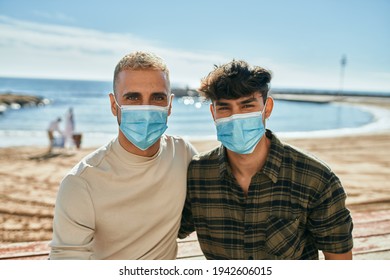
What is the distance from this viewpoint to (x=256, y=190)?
7.36 ft

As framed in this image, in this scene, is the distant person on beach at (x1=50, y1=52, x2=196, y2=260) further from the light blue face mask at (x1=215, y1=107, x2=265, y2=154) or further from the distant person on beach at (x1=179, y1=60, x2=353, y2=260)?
the light blue face mask at (x1=215, y1=107, x2=265, y2=154)

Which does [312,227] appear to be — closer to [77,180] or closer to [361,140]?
[77,180]

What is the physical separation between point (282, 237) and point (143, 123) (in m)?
1.09


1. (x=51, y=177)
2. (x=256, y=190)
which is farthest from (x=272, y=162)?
(x=51, y=177)

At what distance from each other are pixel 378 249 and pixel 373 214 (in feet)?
→ 2.60

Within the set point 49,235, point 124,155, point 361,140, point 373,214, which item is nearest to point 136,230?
point 124,155

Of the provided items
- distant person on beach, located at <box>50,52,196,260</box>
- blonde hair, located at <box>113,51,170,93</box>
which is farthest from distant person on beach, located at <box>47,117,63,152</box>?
blonde hair, located at <box>113,51,170,93</box>

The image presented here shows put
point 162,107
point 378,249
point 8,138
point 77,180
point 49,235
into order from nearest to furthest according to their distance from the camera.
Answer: point 77,180 → point 162,107 → point 378,249 → point 49,235 → point 8,138

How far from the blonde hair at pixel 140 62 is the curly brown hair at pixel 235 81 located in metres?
0.31

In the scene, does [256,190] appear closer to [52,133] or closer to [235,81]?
[235,81]

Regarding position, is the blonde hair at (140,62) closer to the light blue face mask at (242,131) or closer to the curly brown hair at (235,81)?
the curly brown hair at (235,81)

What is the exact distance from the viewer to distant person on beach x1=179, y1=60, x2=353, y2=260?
2176 mm
